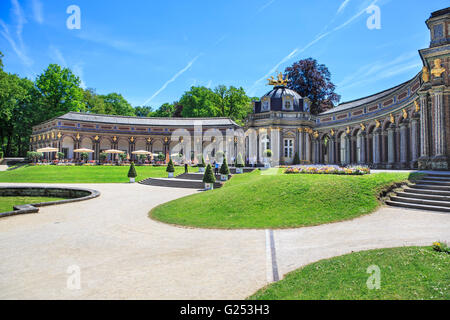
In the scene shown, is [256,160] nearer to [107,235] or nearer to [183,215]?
[183,215]

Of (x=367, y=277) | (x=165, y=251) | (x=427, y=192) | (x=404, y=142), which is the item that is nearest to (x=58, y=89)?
(x=404, y=142)

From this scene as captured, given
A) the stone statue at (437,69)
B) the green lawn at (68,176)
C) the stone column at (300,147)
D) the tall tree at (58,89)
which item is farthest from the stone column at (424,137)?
the tall tree at (58,89)

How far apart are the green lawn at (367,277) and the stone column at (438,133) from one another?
44.3 ft

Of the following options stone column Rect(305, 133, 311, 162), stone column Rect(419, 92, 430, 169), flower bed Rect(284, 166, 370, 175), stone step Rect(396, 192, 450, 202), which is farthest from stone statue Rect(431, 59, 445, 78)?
stone column Rect(305, 133, 311, 162)

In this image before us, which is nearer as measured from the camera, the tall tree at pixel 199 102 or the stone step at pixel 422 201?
the stone step at pixel 422 201

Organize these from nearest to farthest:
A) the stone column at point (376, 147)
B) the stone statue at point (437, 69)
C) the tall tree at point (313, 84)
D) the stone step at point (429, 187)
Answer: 1. the stone step at point (429, 187)
2. the stone statue at point (437, 69)
3. the stone column at point (376, 147)
4. the tall tree at point (313, 84)

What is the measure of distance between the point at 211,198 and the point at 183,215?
2.38m

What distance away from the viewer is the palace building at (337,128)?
16531mm

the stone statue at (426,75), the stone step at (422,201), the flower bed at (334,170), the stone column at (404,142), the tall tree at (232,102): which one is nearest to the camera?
the stone step at (422,201)

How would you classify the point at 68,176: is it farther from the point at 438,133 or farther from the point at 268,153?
the point at 438,133

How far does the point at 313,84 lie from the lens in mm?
53188

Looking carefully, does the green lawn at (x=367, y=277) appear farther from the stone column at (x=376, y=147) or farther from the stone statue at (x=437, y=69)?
the stone column at (x=376, y=147)

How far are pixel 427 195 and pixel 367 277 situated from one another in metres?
9.03

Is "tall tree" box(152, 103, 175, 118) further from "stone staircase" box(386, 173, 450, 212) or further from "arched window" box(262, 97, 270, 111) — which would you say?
"stone staircase" box(386, 173, 450, 212)
